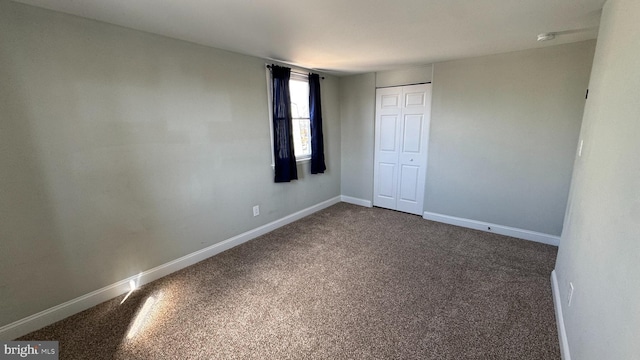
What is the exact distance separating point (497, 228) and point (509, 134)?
3.98ft

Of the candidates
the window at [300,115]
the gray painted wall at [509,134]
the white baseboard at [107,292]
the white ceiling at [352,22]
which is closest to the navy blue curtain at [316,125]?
the window at [300,115]

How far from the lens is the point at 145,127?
2.26m

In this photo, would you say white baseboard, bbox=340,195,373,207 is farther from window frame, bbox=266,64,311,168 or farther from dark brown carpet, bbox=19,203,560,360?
dark brown carpet, bbox=19,203,560,360

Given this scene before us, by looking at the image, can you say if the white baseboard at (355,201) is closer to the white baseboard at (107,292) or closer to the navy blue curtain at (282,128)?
the navy blue curtain at (282,128)

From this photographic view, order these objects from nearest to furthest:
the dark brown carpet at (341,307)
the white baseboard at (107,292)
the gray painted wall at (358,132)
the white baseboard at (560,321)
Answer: the white baseboard at (560,321) → the dark brown carpet at (341,307) → the white baseboard at (107,292) → the gray painted wall at (358,132)

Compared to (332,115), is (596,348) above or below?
below

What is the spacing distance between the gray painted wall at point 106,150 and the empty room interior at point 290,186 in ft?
0.04

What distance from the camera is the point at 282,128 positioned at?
3.39m

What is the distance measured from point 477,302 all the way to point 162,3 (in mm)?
3182

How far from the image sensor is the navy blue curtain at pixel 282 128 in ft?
10.6

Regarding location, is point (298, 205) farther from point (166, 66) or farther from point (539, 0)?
point (539, 0)

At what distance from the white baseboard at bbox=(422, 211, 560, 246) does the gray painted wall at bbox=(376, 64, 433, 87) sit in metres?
1.98

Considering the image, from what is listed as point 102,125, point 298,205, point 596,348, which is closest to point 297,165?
point 298,205

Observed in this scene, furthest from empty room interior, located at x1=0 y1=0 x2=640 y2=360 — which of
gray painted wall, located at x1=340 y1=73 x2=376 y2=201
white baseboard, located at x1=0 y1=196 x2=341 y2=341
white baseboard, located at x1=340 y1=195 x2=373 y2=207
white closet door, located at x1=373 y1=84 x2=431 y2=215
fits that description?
white baseboard, located at x1=340 y1=195 x2=373 y2=207
